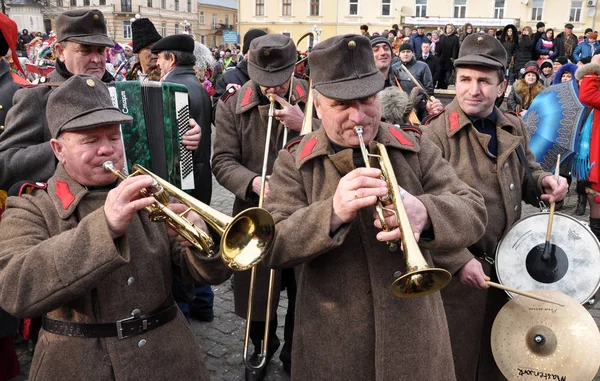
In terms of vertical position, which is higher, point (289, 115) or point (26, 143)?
point (289, 115)

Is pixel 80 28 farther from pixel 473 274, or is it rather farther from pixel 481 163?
pixel 473 274

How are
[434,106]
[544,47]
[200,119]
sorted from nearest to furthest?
[200,119]
[434,106]
[544,47]

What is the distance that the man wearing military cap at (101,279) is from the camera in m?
2.32

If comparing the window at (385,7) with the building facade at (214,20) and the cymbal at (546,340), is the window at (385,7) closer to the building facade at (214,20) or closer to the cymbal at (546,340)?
the building facade at (214,20)

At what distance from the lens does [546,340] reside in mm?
3211

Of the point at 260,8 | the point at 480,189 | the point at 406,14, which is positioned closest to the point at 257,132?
the point at 480,189

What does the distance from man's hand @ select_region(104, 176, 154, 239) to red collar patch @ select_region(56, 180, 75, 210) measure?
355mm

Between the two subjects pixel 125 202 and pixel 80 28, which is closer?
pixel 125 202

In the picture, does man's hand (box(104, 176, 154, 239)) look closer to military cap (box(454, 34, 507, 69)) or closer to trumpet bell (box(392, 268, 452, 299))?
trumpet bell (box(392, 268, 452, 299))

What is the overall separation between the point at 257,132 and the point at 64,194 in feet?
6.36

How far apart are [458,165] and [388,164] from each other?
144 centimetres

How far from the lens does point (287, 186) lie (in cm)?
252

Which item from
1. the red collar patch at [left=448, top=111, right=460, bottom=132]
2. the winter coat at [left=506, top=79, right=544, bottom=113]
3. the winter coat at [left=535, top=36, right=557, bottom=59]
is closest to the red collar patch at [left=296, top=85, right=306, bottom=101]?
the red collar patch at [left=448, top=111, right=460, bottom=132]

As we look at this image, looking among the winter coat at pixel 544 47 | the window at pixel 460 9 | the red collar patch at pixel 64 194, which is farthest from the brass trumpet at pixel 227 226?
the window at pixel 460 9
